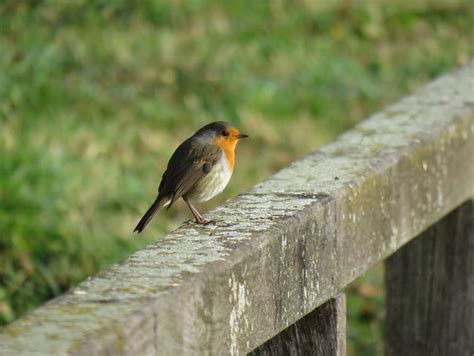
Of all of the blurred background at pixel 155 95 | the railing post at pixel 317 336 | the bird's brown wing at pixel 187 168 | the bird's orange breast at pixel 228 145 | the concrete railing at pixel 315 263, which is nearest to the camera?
the concrete railing at pixel 315 263

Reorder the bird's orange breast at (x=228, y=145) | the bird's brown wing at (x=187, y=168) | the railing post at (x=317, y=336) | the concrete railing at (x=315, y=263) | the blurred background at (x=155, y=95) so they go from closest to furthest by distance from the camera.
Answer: the concrete railing at (x=315, y=263), the railing post at (x=317, y=336), the bird's brown wing at (x=187, y=168), the bird's orange breast at (x=228, y=145), the blurred background at (x=155, y=95)

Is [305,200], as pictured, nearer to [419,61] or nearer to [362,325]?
[362,325]

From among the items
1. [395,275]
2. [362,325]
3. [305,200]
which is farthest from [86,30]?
[305,200]

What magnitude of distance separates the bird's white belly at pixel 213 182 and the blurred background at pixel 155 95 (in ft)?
3.72

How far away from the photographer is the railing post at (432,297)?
3100 mm

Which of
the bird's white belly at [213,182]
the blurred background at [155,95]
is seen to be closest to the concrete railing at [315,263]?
the bird's white belly at [213,182]

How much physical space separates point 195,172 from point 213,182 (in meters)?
0.09

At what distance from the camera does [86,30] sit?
6617 millimetres

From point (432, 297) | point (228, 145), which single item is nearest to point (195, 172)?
point (228, 145)

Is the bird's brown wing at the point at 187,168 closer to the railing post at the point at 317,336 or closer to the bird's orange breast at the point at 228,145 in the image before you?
the bird's orange breast at the point at 228,145

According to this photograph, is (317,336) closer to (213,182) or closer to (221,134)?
(213,182)

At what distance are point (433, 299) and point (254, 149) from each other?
2.93 metres

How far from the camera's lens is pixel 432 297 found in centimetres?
312

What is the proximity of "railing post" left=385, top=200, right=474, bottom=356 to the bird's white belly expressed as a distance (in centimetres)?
56
